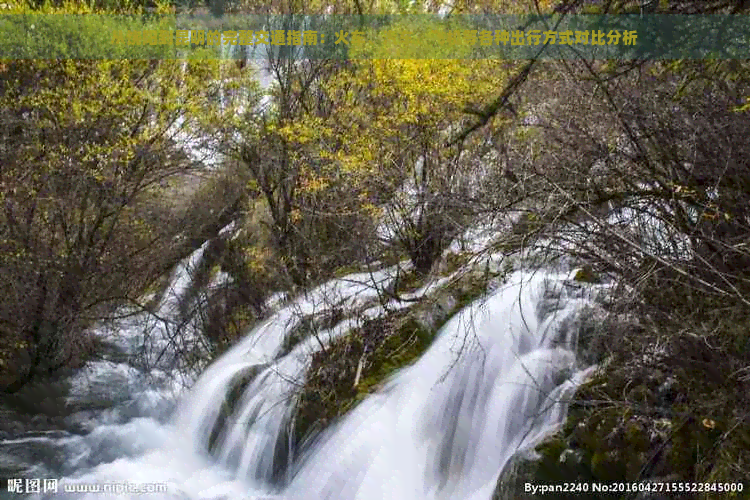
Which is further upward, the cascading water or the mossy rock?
the mossy rock

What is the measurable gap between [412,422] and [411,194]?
330cm

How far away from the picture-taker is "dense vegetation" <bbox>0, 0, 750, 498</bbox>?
4.12 metres

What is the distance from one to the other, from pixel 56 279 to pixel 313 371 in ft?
14.4

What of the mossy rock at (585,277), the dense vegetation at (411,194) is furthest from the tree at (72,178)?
the mossy rock at (585,277)

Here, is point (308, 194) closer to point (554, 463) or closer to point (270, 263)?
point (270, 263)

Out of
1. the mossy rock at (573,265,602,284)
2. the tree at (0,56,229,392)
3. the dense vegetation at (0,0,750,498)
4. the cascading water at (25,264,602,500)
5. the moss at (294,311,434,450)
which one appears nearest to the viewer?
the dense vegetation at (0,0,750,498)

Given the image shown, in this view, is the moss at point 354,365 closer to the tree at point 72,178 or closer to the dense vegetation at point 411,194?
the dense vegetation at point 411,194

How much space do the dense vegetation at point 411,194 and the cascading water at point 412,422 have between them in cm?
51

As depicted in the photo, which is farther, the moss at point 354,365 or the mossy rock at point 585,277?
the moss at point 354,365

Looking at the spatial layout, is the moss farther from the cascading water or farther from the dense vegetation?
the cascading water

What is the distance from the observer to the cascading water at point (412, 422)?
19.4 feet

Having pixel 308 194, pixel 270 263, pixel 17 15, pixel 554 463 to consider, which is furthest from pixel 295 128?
pixel 554 463

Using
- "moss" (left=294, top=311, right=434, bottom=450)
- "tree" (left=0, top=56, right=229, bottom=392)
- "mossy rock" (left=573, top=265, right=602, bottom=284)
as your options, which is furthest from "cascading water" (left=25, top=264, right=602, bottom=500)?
Result: "tree" (left=0, top=56, right=229, bottom=392)

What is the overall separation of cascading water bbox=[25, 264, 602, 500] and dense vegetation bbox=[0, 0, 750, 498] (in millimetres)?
509
